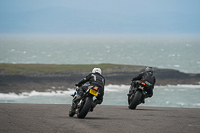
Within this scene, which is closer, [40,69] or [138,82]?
[138,82]

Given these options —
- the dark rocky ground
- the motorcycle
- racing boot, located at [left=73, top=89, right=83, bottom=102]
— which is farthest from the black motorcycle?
the dark rocky ground

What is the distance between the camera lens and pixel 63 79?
226 ft

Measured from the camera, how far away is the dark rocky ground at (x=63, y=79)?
61906mm

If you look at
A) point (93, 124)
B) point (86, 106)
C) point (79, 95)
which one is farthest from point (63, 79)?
point (93, 124)

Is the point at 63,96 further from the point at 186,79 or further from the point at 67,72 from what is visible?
the point at 186,79

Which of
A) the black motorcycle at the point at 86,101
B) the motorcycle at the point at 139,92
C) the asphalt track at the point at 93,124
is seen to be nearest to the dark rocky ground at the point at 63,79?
the motorcycle at the point at 139,92

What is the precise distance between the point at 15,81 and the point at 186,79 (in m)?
27.8

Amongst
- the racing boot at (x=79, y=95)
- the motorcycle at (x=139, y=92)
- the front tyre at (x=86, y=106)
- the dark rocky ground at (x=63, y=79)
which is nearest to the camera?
the front tyre at (x=86, y=106)

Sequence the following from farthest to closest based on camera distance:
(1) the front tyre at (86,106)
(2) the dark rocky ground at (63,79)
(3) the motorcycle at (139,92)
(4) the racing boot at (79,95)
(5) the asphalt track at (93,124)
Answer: (2) the dark rocky ground at (63,79) → (3) the motorcycle at (139,92) → (4) the racing boot at (79,95) → (1) the front tyre at (86,106) → (5) the asphalt track at (93,124)

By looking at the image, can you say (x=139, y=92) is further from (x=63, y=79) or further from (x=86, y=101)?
(x=63, y=79)

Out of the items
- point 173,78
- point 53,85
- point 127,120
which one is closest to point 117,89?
point 53,85

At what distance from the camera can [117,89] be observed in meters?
62.8

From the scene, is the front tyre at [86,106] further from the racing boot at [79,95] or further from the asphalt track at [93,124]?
the racing boot at [79,95]

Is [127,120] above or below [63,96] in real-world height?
above
